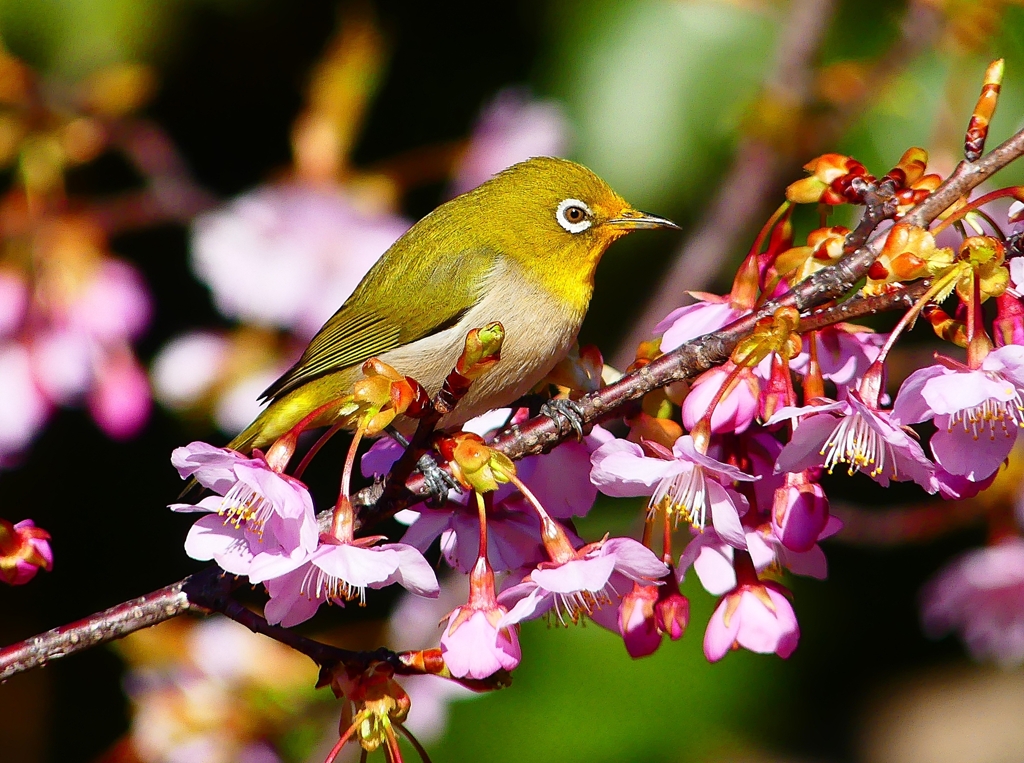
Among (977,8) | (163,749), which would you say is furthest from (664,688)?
(977,8)

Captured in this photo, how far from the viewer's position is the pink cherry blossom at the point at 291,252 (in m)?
2.91

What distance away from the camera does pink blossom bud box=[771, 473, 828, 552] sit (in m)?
1.58

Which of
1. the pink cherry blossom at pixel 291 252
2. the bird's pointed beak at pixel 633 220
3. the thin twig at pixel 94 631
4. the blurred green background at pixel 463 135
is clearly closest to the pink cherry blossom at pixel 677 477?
the thin twig at pixel 94 631

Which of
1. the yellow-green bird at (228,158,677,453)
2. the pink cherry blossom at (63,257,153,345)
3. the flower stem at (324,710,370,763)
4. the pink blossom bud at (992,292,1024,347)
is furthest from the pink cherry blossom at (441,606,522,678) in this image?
the pink cherry blossom at (63,257,153,345)

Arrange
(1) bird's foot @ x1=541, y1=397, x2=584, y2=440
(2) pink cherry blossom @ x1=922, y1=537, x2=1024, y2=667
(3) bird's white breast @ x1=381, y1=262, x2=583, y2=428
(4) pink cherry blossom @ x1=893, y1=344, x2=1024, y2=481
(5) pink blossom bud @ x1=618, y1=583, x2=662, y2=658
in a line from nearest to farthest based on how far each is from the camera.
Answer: (4) pink cherry blossom @ x1=893, y1=344, x2=1024, y2=481, (5) pink blossom bud @ x1=618, y1=583, x2=662, y2=658, (1) bird's foot @ x1=541, y1=397, x2=584, y2=440, (3) bird's white breast @ x1=381, y1=262, x2=583, y2=428, (2) pink cherry blossom @ x1=922, y1=537, x2=1024, y2=667

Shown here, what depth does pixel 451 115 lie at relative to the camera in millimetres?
4215

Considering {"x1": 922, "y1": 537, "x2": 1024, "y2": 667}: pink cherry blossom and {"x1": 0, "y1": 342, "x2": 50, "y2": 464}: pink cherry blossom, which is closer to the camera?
{"x1": 0, "y1": 342, "x2": 50, "y2": 464}: pink cherry blossom

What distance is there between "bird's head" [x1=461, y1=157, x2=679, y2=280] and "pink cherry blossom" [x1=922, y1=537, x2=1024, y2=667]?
1377mm

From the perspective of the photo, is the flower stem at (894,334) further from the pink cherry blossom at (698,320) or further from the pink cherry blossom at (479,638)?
the pink cherry blossom at (479,638)

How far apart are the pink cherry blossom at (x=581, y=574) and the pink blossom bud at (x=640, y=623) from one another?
86 mm

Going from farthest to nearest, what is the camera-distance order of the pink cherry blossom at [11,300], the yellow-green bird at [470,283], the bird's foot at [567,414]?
1. the pink cherry blossom at [11,300]
2. the yellow-green bird at [470,283]
3. the bird's foot at [567,414]

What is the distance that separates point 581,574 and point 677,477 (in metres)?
0.23

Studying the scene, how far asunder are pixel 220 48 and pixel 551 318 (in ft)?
6.91

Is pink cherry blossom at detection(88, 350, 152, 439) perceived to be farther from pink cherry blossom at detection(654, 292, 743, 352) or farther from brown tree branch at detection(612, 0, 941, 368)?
pink cherry blossom at detection(654, 292, 743, 352)
